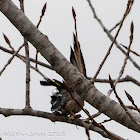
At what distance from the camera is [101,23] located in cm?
415

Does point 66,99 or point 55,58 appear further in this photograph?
point 66,99

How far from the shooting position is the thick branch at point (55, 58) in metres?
2.79

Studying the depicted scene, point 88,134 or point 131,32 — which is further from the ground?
point 131,32

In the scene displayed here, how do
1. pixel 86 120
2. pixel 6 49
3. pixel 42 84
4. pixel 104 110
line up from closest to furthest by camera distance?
1. pixel 104 110
2. pixel 86 120
3. pixel 42 84
4. pixel 6 49


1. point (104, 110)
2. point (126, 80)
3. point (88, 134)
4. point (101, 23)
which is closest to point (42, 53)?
point (104, 110)

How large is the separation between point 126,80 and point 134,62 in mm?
492

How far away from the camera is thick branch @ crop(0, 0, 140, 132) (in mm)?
2789

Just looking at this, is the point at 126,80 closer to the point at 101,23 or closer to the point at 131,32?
the point at 101,23

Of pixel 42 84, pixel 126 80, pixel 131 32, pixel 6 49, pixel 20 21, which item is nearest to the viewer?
pixel 20 21

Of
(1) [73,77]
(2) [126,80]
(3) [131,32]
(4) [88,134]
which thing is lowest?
(4) [88,134]

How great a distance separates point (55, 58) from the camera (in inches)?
112

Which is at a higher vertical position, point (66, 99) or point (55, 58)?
point (66, 99)

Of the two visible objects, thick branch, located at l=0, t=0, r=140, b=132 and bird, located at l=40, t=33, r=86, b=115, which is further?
bird, located at l=40, t=33, r=86, b=115

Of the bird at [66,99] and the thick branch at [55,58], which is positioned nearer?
the thick branch at [55,58]
